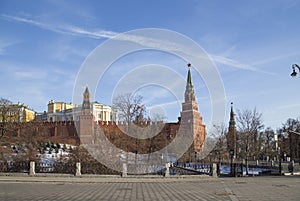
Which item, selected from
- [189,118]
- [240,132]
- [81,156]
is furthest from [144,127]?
[189,118]

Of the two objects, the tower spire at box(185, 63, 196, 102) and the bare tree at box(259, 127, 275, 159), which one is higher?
the tower spire at box(185, 63, 196, 102)

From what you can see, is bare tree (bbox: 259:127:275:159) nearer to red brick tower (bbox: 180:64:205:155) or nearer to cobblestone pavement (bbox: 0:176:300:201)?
red brick tower (bbox: 180:64:205:155)

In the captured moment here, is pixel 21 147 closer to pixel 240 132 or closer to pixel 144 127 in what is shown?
pixel 144 127

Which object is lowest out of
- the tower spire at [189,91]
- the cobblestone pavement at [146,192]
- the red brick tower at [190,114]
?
the cobblestone pavement at [146,192]

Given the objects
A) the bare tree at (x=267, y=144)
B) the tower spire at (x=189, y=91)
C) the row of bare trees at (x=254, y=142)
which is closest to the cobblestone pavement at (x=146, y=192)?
the row of bare trees at (x=254, y=142)

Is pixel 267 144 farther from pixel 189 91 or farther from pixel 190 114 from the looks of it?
pixel 189 91

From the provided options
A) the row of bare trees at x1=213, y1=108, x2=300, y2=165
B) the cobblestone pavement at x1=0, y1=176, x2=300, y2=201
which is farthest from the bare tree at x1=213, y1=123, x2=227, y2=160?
the cobblestone pavement at x1=0, y1=176, x2=300, y2=201

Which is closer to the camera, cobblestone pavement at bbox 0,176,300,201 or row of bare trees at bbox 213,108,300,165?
→ cobblestone pavement at bbox 0,176,300,201

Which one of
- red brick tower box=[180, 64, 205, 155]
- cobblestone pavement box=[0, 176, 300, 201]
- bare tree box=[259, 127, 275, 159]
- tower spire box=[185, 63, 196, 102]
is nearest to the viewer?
cobblestone pavement box=[0, 176, 300, 201]

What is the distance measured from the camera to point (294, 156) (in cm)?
6125

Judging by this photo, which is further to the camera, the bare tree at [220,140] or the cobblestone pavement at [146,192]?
the bare tree at [220,140]

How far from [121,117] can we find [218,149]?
62.7 feet

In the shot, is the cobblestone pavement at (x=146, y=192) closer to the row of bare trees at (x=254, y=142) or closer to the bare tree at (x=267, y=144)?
the row of bare trees at (x=254, y=142)

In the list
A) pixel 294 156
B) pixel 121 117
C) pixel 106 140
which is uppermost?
pixel 121 117
